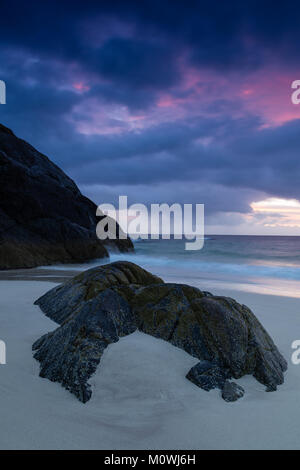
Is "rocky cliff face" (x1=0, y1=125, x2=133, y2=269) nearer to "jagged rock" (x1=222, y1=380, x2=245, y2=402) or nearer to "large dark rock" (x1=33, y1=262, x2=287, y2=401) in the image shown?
"large dark rock" (x1=33, y1=262, x2=287, y2=401)

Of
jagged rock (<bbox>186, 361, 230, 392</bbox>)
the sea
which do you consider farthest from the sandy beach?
the sea

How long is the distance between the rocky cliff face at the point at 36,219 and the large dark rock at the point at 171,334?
14650mm

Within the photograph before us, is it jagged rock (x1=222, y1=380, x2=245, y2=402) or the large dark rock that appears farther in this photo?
the large dark rock

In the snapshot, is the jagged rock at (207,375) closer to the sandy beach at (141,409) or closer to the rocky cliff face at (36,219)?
the sandy beach at (141,409)

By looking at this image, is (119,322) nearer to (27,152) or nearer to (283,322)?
(283,322)

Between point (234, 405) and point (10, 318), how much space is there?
459 centimetres

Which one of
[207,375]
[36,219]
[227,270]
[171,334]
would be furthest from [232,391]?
[36,219]

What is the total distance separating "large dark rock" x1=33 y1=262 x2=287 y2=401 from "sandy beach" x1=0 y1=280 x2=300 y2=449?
117 mm

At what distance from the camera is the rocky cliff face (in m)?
19.2

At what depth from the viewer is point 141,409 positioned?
10.1 ft

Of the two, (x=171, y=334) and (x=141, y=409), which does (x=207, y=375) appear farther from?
(x=141, y=409)

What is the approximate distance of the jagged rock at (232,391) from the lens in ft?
10.9

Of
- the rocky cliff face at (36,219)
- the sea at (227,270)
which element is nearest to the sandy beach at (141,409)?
the sea at (227,270)
